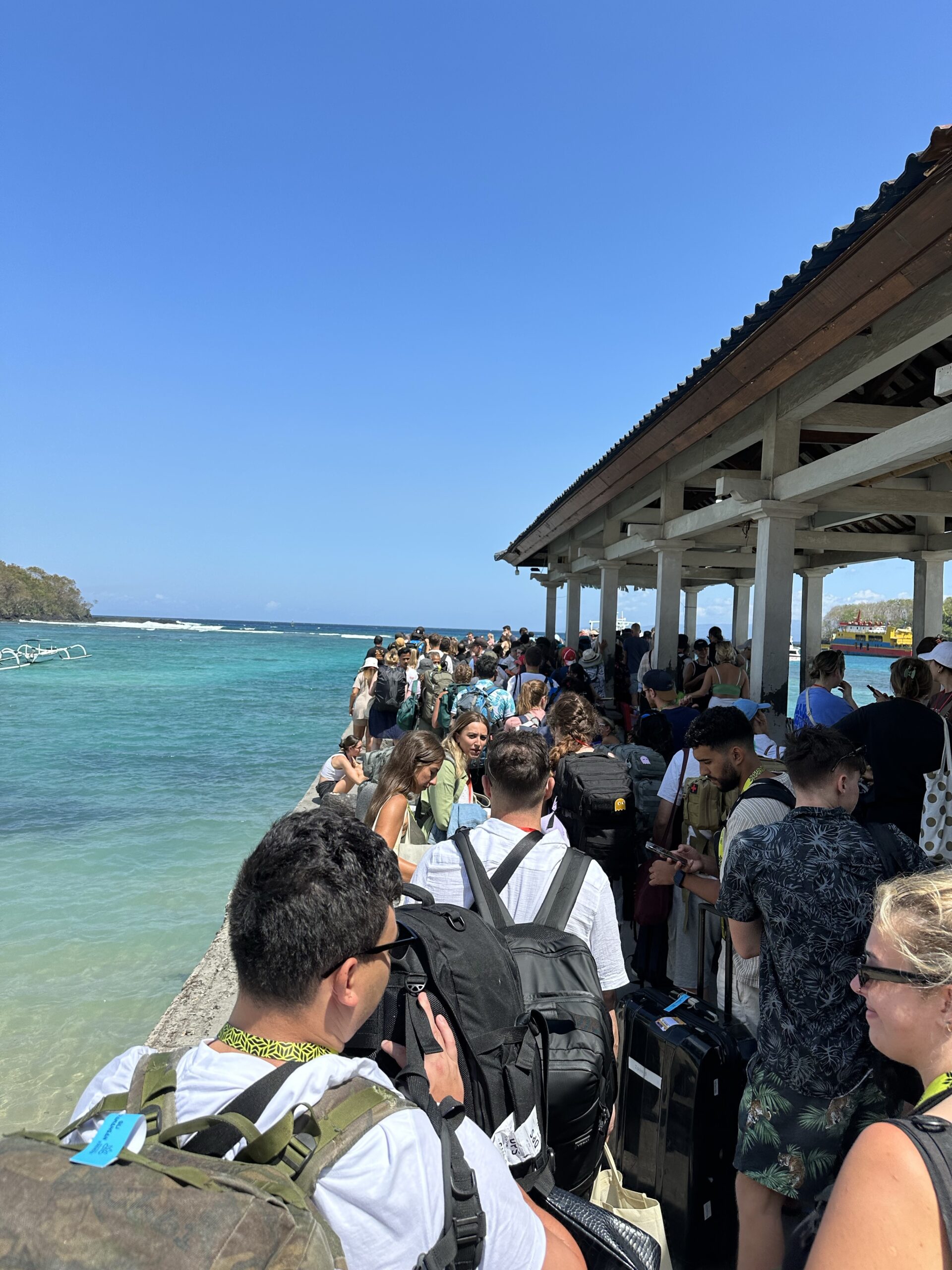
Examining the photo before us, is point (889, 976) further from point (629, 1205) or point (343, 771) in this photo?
point (343, 771)

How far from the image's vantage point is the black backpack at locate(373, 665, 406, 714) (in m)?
8.60

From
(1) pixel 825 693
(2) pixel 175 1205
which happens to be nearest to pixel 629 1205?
(2) pixel 175 1205

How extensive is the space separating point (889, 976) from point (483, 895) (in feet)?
3.53

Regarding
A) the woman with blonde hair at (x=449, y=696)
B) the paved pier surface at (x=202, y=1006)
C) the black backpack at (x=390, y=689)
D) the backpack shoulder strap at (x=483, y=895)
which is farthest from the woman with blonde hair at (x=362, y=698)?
the backpack shoulder strap at (x=483, y=895)

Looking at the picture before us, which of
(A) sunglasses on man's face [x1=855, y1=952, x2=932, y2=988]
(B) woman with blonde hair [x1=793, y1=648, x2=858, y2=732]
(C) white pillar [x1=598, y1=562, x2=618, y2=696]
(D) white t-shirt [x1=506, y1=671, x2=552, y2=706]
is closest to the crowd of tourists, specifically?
(A) sunglasses on man's face [x1=855, y1=952, x2=932, y2=988]

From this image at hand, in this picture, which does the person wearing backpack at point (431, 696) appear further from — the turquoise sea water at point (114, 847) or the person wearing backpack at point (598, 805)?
the person wearing backpack at point (598, 805)

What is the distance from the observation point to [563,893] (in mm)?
2250

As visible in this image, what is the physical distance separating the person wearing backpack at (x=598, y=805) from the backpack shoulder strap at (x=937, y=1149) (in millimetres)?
2373

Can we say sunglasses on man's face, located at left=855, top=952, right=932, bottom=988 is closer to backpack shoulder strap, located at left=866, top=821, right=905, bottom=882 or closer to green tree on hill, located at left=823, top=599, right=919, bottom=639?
backpack shoulder strap, located at left=866, top=821, right=905, bottom=882

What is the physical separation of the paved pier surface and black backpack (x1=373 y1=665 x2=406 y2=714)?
3.93 metres

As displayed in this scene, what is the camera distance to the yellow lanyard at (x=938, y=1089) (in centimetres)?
125

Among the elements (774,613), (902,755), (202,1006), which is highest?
(774,613)

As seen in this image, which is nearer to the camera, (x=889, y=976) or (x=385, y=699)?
(x=889, y=976)

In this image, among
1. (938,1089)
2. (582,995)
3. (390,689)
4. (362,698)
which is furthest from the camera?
(362,698)
